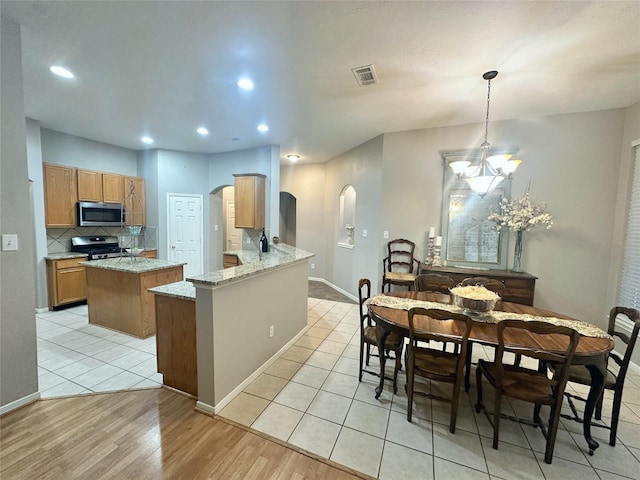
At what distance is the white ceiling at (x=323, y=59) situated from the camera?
179cm

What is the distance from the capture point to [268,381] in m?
2.52

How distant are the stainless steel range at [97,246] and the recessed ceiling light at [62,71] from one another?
2.70 m

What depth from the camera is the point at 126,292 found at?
3391mm

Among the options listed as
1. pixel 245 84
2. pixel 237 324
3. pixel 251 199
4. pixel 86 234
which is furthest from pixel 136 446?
pixel 86 234

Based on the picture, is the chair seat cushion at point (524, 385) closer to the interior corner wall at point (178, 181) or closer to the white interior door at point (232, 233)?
the interior corner wall at point (178, 181)

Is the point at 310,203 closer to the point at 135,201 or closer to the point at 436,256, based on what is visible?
the point at 436,256

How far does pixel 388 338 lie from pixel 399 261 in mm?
2050

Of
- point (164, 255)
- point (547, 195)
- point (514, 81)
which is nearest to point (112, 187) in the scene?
point (164, 255)

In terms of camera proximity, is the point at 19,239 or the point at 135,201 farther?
the point at 135,201

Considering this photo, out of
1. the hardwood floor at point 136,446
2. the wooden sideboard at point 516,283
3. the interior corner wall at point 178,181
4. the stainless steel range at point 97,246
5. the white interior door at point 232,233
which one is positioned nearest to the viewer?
the hardwood floor at point 136,446

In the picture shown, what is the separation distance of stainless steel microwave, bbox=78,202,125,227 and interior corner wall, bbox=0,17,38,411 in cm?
302

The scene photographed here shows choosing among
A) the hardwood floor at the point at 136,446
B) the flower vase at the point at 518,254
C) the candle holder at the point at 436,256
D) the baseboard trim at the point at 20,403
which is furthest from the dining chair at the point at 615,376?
the baseboard trim at the point at 20,403

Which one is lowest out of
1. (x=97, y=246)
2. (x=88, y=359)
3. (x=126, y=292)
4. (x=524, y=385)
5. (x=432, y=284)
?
(x=88, y=359)

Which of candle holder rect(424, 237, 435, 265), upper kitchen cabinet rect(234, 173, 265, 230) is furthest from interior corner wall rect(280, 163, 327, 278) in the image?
candle holder rect(424, 237, 435, 265)
